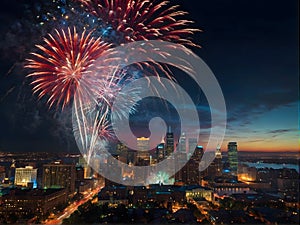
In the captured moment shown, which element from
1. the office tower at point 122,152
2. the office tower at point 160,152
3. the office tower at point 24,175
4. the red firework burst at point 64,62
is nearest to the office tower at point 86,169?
the office tower at point 122,152

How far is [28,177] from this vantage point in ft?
27.7

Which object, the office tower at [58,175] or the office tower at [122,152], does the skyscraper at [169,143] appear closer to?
the office tower at [122,152]

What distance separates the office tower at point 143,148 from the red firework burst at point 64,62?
6431mm

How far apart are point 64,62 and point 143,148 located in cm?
736

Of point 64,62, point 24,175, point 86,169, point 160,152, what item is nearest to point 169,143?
point 160,152

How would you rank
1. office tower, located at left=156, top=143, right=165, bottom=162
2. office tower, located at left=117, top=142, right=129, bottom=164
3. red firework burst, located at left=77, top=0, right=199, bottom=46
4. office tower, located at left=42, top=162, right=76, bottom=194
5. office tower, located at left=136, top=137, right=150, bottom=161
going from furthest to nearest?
office tower, located at left=156, top=143, right=165, bottom=162 → office tower, located at left=117, top=142, right=129, bottom=164 → office tower, located at left=136, top=137, right=150, bottom=161 → office tower, located at left=42, top=162, right=76, bottom=194 → red firework burst, located at left=77, top=0, right=199, bottom=46

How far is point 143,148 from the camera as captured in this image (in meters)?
9.79

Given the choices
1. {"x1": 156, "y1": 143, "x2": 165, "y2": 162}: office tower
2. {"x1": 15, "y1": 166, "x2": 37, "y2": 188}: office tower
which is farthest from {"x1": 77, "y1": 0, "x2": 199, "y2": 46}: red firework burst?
{"x1": 156, "y1": 143, "x2": 165, "y2": 162}: office tower

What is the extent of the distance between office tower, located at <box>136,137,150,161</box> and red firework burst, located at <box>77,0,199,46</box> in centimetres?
679

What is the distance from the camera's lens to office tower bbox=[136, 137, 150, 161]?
959 cm

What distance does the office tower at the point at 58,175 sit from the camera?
7.67 metres

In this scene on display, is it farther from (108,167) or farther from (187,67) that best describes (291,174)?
(187,67)

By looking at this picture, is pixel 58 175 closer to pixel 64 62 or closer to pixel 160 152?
pixel 160 152

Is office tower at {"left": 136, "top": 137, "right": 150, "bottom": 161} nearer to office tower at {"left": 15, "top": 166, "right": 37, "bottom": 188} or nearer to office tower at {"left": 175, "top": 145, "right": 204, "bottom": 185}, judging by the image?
office tower at {"left": 175, "top": 145, "right": 204, "bottom": 185}
